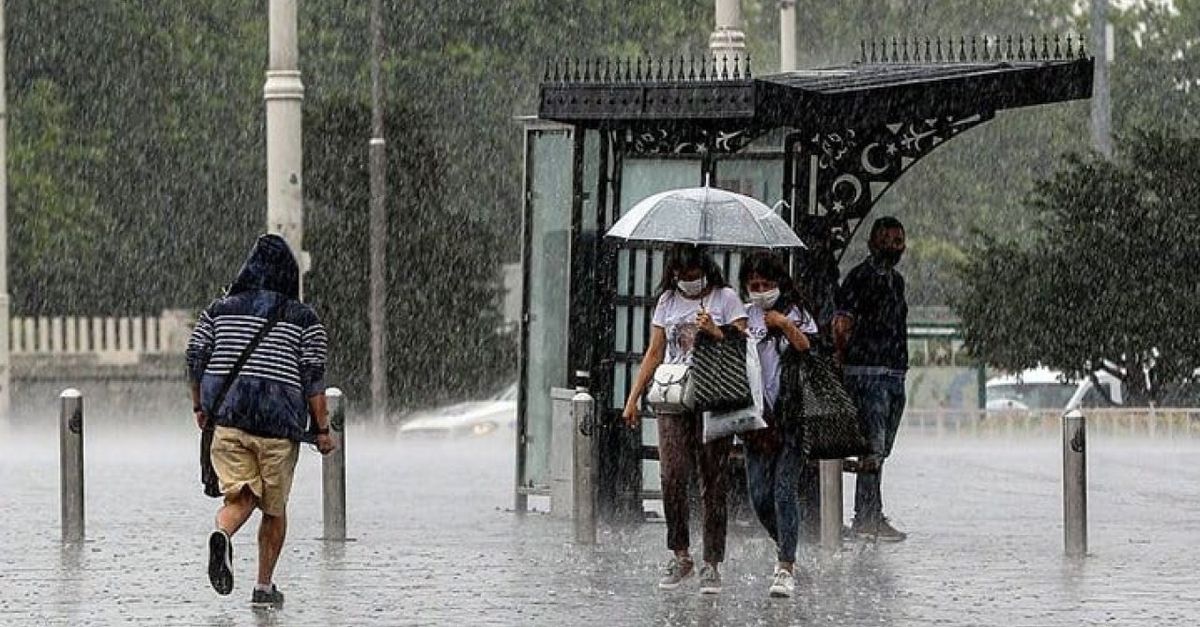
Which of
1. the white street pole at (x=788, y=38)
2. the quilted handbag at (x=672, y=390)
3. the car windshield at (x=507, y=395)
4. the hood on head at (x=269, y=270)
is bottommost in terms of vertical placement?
the car windshield at (x=507, y=395)

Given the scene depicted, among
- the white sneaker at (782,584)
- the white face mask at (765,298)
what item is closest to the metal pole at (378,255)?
the white face mask at (765,298)

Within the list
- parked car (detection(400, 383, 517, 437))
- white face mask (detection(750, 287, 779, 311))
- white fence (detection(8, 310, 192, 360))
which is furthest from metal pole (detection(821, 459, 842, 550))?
white fence (detection(8, 310, 192, 360))

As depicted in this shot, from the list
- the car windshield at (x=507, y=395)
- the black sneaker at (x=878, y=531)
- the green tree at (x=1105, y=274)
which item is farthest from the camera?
the car windshield at (x=507, y=395)

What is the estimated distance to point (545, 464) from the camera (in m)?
20.6

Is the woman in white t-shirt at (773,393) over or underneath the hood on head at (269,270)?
underneath

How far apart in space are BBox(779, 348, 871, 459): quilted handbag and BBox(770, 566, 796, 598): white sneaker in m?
0.58

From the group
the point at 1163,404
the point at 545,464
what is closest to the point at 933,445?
the point at 1163,404

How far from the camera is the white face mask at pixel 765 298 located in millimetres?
14755

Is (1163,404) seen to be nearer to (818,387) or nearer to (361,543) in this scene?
(361,543)

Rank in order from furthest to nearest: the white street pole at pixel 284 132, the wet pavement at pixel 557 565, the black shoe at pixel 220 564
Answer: the white street pole at pixel 284 132, the wet pavement at pixel 557 565, the black shoe at pixel 220 564

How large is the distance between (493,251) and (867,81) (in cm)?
2760

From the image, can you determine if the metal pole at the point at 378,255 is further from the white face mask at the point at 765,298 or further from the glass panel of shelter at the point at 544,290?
the white face mask at the point at 765,298

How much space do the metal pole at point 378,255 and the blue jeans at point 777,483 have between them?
28581mm

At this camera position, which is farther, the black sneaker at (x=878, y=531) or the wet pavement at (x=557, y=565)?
the black sneaker at (x=878, y=531)
